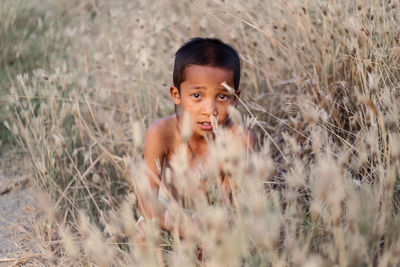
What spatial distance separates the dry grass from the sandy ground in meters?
0.10

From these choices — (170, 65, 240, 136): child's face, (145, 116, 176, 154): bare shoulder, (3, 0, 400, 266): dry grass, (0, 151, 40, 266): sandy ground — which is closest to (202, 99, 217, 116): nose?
(170, 65, 240, 136): child's face

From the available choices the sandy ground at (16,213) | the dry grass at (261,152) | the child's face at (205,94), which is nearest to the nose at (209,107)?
the child's face at (205,94)

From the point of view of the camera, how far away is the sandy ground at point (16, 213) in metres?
1.91

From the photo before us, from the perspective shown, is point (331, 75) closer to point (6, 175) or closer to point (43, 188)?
point (43, 188)

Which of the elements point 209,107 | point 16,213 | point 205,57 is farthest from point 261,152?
point 16,213

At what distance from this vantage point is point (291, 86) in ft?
8.54

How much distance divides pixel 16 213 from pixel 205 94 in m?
1.15

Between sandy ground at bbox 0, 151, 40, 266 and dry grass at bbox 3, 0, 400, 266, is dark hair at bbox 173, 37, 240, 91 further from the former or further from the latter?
sandy ground at bbox 0, 151, 40, 266

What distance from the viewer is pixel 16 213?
2293mm

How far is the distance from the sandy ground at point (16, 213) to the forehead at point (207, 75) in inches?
34.1

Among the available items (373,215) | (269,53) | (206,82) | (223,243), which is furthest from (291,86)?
(223,243)

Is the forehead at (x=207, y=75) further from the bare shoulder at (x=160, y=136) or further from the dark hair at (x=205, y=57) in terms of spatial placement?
the bare shoulder at (x=160, y=136)

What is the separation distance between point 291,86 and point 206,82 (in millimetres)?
902

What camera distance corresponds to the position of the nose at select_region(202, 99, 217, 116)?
5.92ft
